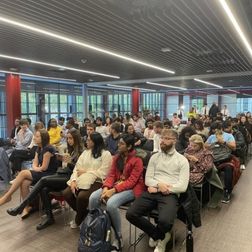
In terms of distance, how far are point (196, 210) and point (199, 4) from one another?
2.70 m

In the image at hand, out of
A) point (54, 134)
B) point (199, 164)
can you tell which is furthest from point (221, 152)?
point (54, 134)

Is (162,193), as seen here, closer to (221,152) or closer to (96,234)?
(96,234)

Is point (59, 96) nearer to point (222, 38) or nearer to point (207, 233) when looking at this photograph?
point (222, 38)

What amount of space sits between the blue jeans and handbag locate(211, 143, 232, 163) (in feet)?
6.59

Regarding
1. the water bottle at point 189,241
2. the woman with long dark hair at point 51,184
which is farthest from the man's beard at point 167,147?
the woman with long dark hair at point 51,184

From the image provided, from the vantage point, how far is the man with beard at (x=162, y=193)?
2.52 metres

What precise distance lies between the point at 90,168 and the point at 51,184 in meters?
0.55

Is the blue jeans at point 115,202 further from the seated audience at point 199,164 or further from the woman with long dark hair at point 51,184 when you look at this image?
the seated audience at point 199,164

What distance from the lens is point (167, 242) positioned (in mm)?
2801

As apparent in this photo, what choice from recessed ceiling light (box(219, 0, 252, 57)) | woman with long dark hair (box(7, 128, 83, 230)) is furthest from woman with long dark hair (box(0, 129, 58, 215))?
recessed ceiling light (box(219, 0, 252, 57))

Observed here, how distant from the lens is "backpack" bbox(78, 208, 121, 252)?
8.04 feet

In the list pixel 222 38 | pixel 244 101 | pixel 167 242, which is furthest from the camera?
pixel 244 101

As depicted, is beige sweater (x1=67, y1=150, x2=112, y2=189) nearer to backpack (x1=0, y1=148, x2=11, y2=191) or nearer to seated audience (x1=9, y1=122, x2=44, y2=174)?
backpack (x1=0, y1=148, x2=11, y2=191)

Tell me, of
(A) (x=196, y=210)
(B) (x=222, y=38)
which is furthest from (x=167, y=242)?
(B) (x=222, y=38)
